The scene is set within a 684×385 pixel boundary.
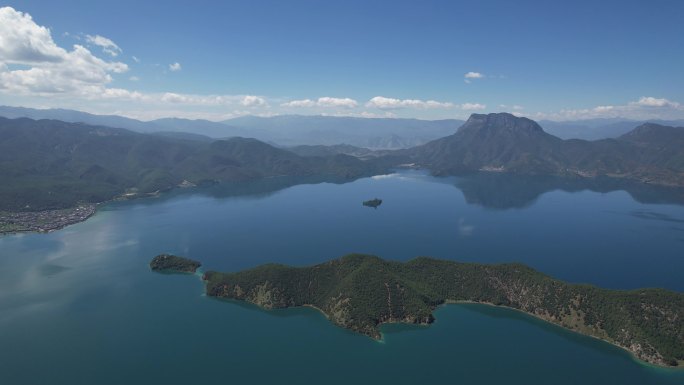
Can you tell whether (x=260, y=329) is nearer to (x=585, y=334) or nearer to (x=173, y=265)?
(x=173, y=265)

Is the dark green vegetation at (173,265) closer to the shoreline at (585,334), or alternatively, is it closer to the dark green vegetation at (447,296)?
the dark green vegetation at (447,296)

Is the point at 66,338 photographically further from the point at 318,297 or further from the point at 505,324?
the point at 505,324

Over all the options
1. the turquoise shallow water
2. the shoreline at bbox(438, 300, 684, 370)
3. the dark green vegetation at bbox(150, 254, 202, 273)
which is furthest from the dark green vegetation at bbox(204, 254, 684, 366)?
the dark green vegetation at bbox(150, 254, 202, 273)

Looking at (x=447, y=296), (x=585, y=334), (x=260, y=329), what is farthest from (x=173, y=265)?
(x=585, y=334)

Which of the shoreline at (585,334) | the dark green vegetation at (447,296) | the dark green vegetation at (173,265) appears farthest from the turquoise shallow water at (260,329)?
the dark green vegetation at (173,265)

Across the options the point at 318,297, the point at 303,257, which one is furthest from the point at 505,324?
the point at 303,257

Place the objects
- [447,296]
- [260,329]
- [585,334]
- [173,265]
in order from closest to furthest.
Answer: [585,334]
[260,329]
[447,296]
[173,265]

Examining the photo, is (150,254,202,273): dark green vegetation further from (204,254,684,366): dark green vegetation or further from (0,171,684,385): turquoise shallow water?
(204,254,684,366): dark green vegetation
